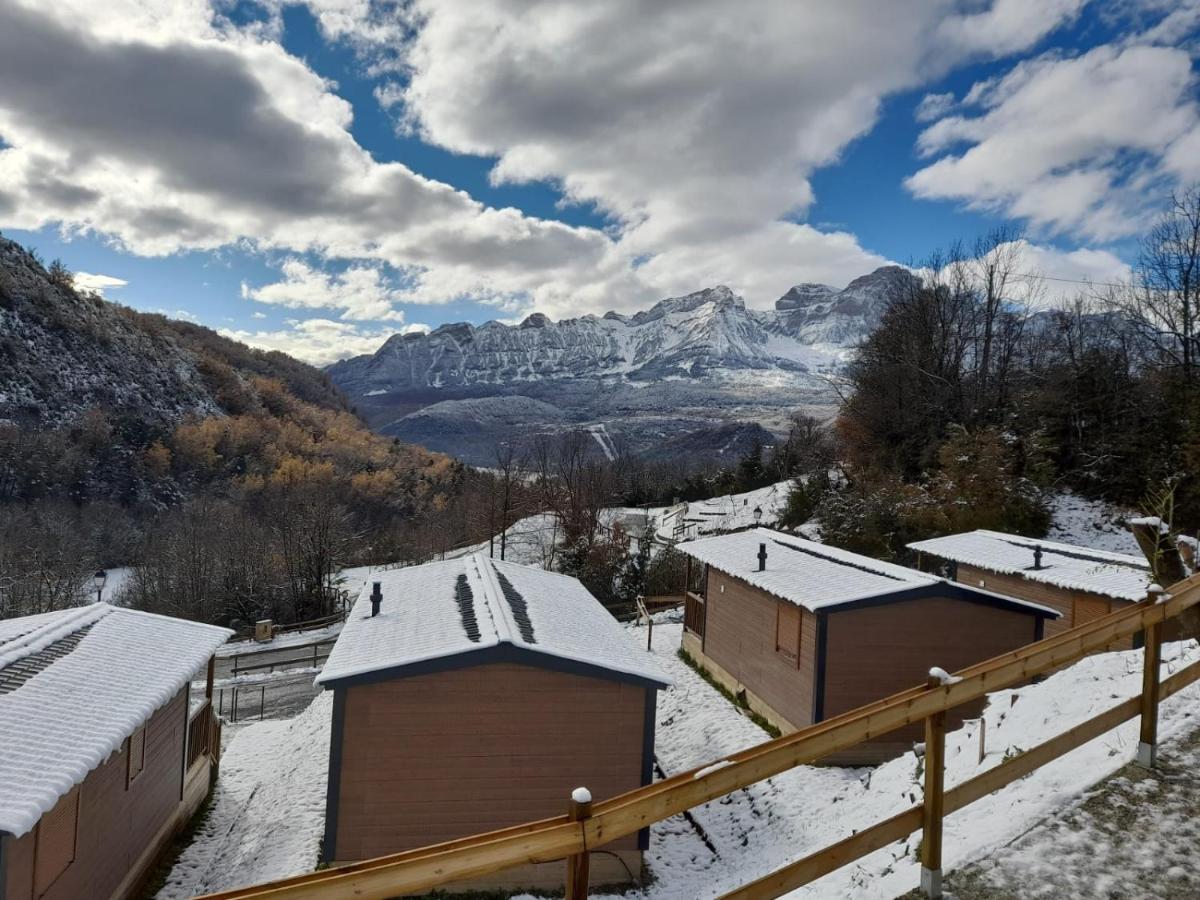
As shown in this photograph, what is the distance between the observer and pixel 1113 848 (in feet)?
12.6

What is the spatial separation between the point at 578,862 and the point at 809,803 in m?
8.58

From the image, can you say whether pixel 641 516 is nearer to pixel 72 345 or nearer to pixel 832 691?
pixel 832 691

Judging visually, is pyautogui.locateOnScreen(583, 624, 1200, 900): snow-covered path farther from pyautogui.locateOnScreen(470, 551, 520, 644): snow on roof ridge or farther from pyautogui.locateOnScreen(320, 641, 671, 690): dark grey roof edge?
pyautogui.locateOnScreen(470, 551, 520, 644): snow on roof ridge

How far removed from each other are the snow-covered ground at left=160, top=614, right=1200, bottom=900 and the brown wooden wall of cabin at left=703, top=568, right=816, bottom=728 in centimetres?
88

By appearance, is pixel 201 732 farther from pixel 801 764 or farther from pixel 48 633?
pixel 801 764

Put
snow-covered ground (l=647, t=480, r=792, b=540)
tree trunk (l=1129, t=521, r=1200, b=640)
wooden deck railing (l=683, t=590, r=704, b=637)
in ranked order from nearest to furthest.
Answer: tree trunk (l=1129, t=521, r=1200, b=640) → wooden deck railing (l=683, t=590, r=704, b=637) → snow-covered ground (l=647, t=480, r=792, b=540)

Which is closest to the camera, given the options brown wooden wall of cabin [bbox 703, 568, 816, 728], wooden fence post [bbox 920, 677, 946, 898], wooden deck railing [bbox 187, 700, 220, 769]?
wooden fence post [bbox 920, 677, 946, 898]

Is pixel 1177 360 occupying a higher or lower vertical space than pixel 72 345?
lower

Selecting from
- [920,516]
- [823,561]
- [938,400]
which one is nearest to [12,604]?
[823,561]

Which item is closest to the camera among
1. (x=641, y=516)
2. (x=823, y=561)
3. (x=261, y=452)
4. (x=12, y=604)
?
(x=823, y=561)

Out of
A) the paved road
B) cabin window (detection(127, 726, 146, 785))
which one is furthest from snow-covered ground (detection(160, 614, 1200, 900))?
the paved road

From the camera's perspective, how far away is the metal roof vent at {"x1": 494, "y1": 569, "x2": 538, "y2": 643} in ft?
29.9

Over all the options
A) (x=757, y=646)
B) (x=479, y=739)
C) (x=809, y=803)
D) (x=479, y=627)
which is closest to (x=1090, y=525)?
(x=757, y=646)

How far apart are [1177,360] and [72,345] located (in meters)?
99.0
